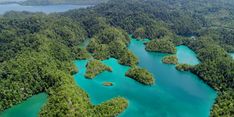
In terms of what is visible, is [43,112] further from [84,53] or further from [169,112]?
[84,53]

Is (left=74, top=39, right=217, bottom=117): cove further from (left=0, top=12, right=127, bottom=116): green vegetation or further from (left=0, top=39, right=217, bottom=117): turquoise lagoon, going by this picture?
(left=0, top=12, right=127, bottom=116): green vegetation

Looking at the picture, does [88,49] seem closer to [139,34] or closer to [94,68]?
[94,68]

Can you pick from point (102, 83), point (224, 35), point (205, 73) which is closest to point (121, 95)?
point (102, 83)

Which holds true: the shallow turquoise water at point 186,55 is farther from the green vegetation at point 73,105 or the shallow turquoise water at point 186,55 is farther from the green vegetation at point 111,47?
the green vegetation at point 73,105

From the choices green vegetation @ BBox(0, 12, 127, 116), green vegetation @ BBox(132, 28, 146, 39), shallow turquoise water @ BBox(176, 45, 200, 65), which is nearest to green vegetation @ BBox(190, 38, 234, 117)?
shallow turquoise water @ BBox(176, 45, 200, 65)

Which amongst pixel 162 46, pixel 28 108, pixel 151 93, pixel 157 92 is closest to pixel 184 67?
pixel 157 92

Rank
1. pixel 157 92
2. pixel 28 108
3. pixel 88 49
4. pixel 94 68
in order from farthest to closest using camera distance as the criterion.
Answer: pixel 88 49 → pixel 94 68 → pixel 157 92 → pixel 28 108
